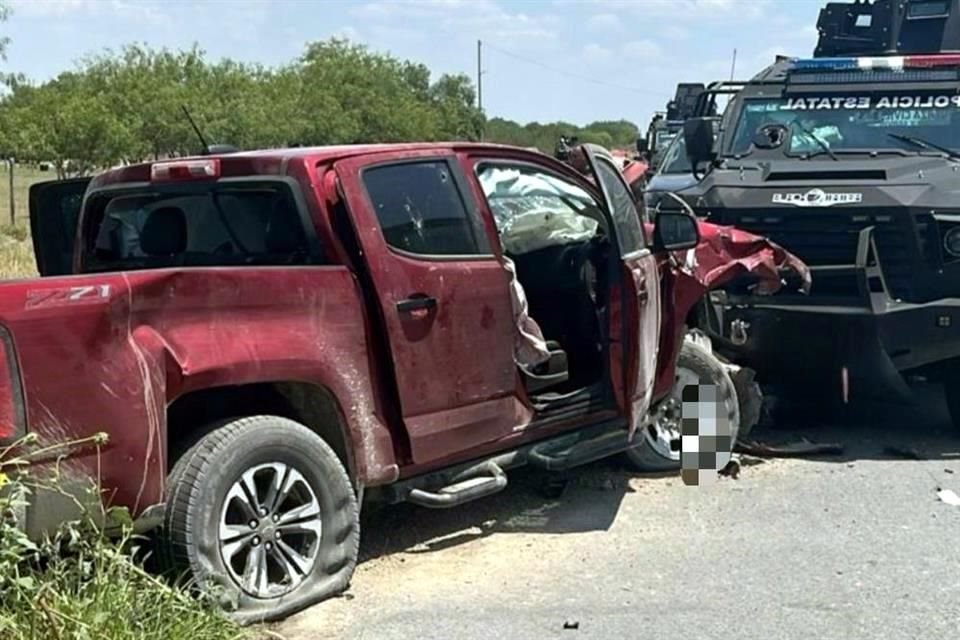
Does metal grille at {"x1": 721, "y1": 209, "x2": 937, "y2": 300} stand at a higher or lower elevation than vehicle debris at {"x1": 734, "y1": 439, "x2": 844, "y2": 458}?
higher

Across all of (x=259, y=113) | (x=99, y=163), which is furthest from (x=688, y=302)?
(x=259, y=113)

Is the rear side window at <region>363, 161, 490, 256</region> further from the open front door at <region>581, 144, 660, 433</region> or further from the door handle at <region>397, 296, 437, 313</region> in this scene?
the open front door at <region>581, 144, 660, 433</region>

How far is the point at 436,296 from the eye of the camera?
5348mm

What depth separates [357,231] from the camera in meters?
5.11

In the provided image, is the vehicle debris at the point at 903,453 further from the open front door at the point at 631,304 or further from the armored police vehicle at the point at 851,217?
the open front door at the point at 631,304

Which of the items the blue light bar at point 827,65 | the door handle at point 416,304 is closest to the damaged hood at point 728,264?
the door handle at point 416,304

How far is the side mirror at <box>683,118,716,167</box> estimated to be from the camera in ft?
29.6

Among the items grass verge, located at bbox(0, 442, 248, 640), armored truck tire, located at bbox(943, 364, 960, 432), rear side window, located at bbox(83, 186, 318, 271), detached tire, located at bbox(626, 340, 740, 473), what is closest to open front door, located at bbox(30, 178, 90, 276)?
rear side window, located at bbox(83, 186, 318, 271)

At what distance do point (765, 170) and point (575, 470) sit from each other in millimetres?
2579

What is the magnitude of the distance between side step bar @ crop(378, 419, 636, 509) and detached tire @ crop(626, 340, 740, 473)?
781 mm

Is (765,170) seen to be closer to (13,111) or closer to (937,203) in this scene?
(937,203)

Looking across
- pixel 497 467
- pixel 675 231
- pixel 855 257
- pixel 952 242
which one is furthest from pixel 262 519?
pixel 952 242

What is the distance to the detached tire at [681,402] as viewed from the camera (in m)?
7.08

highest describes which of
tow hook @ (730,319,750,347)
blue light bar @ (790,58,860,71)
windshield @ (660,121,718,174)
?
blue light bar @ (790,58,860,71)
